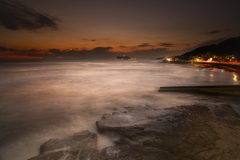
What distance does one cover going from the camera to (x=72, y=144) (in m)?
3.73

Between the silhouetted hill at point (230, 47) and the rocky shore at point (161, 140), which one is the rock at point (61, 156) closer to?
the rocky shore at point (161, 140)

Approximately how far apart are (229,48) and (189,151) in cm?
20412

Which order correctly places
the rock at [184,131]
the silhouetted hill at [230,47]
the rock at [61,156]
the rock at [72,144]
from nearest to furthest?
1. the rock at [61,156]
2. the rock at [184,131]
3. the rock at [72,144]
4. the silhouetted hill at [230,47]

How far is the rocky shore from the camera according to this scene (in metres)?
3.14

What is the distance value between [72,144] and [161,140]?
7.56 feet

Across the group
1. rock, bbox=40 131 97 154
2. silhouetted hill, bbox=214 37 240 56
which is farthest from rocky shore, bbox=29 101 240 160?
silhouetted hill, bbox=214 37 240 56

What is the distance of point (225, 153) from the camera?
314 cm

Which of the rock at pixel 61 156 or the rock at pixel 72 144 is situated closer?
the rock at pixel 61 156

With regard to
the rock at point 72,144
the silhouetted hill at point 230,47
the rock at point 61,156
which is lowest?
the rock at point 72,144

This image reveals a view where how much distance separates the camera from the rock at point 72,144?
3584mm

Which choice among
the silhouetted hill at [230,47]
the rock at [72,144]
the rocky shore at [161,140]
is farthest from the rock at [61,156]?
the silhouetted hill at [230,47]

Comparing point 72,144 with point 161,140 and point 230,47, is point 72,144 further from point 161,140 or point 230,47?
point 230,47

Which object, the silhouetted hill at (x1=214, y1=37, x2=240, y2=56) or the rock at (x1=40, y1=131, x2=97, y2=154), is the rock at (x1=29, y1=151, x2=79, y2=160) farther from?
the silhouetted hill at (x1=214, y1=37, x2=240, y2=56)

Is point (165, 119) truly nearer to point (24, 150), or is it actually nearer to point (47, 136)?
point (47, 136)
